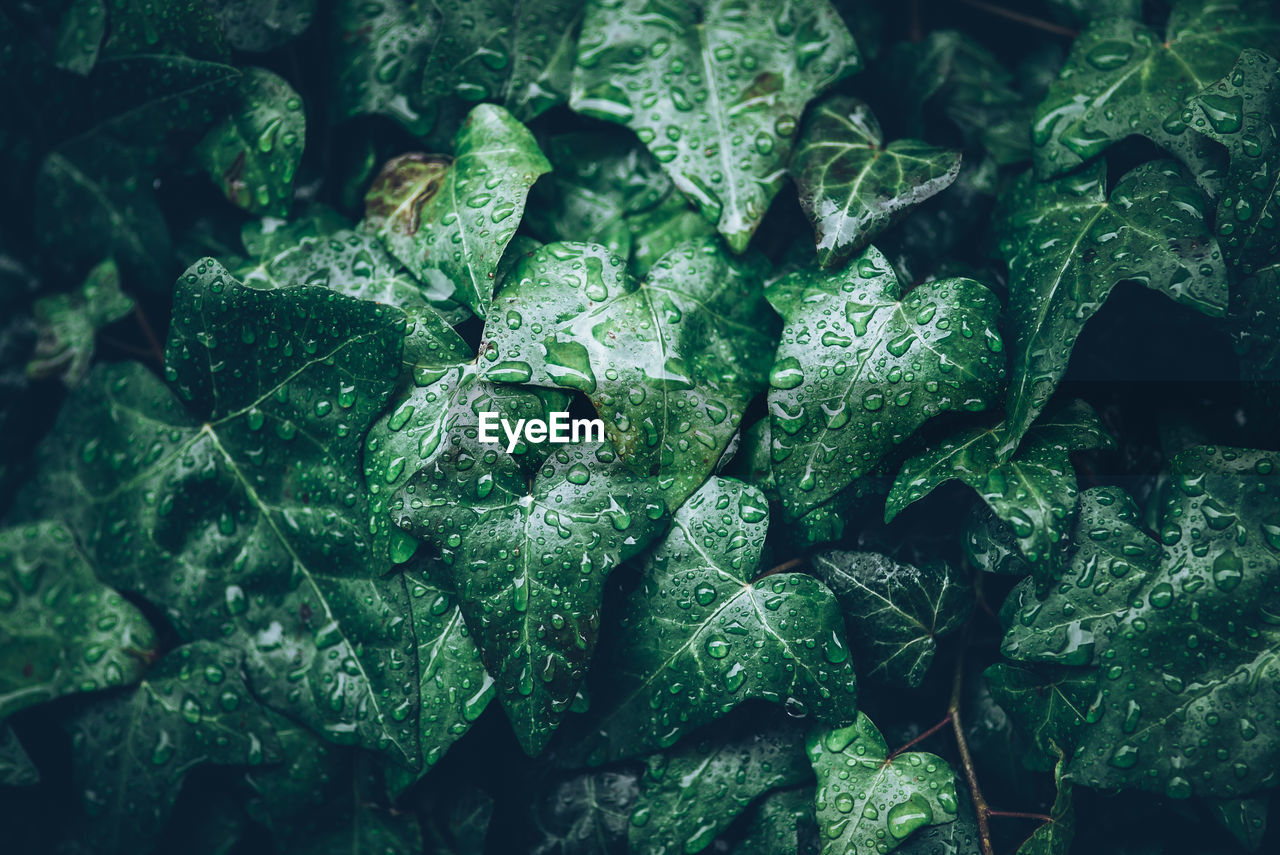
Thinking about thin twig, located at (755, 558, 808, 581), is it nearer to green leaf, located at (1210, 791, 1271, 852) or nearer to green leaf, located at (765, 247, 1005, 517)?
green leaf, located at (765, 247, 1005, 517)

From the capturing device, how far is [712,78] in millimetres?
958

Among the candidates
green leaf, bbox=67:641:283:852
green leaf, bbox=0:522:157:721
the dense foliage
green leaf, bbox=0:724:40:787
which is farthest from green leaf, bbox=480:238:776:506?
green leaf, bbox=0:724:40:787

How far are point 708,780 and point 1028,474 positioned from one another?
1.71 feet

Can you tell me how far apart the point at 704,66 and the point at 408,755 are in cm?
95

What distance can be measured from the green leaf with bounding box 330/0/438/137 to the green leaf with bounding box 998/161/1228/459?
809 mm

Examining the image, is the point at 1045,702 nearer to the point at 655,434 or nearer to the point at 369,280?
the point at 655,434

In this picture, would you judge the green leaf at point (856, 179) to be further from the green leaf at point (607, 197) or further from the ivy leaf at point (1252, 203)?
the ivy leaf at point (1252, 203)

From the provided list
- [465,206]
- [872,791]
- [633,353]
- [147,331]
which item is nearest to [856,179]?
[633,353]

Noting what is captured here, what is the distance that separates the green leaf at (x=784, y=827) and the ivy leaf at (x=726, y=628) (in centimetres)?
13

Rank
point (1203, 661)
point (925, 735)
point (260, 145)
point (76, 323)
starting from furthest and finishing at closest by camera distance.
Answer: point (76, 323) → point (260, 145) → point (925, 735) → point (1203, 661)

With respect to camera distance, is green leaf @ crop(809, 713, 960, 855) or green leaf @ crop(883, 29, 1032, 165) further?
green leaf @ crop(883, 29, 1032, 165)

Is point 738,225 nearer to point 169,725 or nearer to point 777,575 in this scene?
point 777,575

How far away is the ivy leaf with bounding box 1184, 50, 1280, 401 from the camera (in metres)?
0.80

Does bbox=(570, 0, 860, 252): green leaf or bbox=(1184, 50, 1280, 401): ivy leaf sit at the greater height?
bbox=(570, 0, 860, 252): green leaf
